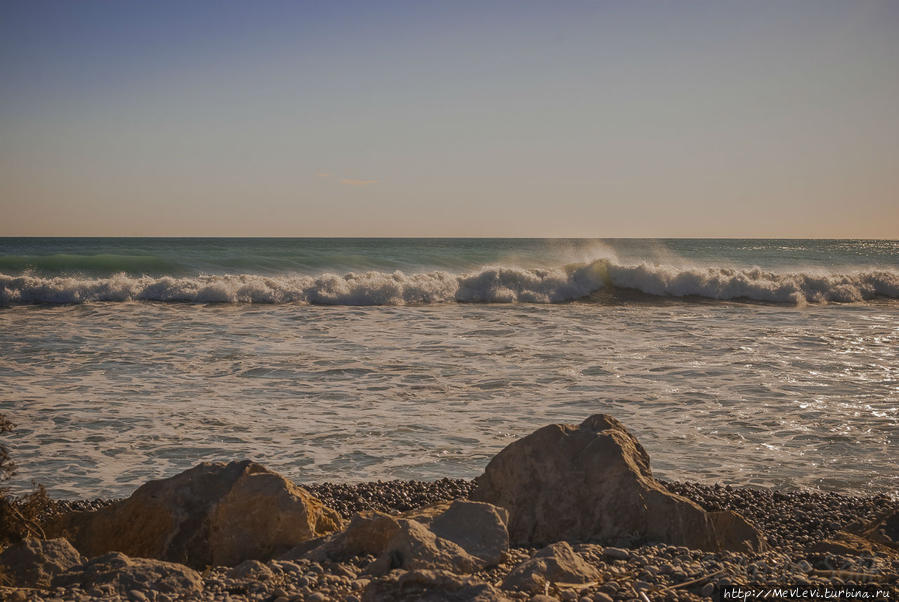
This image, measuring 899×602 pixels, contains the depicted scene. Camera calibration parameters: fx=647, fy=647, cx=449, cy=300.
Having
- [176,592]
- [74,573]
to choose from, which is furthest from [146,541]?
[176,592]

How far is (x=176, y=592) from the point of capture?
2771 millimetres

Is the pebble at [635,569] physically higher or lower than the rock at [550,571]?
lower

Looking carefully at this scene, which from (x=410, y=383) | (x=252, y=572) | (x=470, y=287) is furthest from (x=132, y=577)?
(x=470, y=287)

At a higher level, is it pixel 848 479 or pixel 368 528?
pixel 368 528

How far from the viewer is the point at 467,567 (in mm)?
2900

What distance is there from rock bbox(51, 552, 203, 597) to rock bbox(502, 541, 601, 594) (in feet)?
4.57

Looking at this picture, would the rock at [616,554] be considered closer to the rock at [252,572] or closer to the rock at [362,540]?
the rock at [362,540]

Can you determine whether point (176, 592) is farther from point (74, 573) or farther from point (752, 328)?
point (752, 328)

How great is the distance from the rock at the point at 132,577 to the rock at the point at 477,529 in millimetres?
1137

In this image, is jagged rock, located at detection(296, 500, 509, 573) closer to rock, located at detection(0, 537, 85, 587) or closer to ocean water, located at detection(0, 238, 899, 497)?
rock, located at detection(0, 537, 85, 587)

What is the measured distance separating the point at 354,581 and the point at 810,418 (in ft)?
19.4

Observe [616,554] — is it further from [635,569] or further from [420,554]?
[420,554]

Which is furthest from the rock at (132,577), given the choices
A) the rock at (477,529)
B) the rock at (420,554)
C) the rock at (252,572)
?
the rock at (477,529)

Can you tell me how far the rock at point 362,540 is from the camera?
321 centimetres
